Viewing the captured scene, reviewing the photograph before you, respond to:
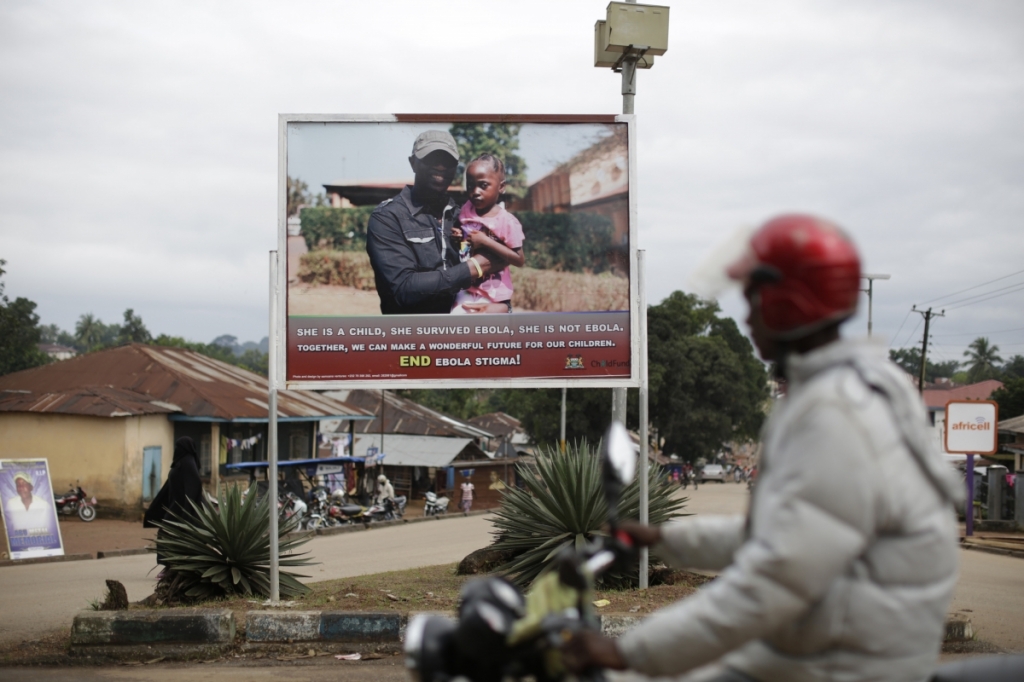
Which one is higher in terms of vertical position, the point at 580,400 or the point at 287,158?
the point at 287,158

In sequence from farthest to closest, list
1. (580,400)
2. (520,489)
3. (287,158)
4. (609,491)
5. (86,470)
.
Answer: (580,400)
(86,470)
(520,489)
(287,158)
(609,491)

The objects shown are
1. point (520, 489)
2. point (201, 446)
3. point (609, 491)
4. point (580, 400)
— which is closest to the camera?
point (609, 491)

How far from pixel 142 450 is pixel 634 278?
79.2 ft

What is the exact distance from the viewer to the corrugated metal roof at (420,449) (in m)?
44.4

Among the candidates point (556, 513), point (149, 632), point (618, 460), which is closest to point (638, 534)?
point (618, 460)

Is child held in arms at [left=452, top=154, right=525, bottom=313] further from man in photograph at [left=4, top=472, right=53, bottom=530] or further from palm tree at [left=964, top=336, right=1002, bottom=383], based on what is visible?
palm tree at [left=964, top=336, right=1002, bottom=383]

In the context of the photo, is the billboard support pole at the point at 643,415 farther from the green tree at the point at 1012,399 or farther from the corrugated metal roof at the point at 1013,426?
the green tree at the point at 1012,399

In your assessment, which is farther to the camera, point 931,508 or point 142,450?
point 142,450

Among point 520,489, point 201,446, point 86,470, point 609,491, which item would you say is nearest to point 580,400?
point 201,446

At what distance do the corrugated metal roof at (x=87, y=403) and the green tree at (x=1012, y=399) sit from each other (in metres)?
54.2

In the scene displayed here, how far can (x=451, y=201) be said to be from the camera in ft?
30.1

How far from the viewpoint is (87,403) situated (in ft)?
96.4

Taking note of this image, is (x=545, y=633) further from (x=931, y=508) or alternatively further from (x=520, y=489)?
(x=520, y=489)

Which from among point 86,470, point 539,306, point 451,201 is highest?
point 451,201
